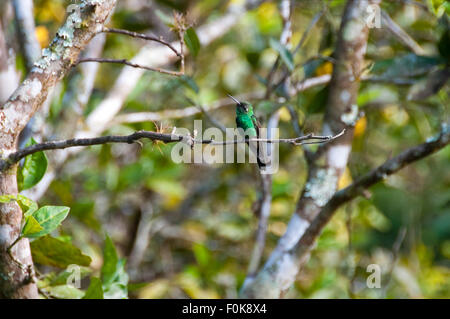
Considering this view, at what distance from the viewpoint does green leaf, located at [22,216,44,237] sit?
61.7 inches

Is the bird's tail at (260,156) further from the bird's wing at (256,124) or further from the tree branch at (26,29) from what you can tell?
the tree branch at (26,29)

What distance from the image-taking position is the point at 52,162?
9.50 feet

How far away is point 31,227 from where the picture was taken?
1.58m

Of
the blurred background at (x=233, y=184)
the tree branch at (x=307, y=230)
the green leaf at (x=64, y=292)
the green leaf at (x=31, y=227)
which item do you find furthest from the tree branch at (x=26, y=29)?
the tree branch at (x=307, y=230)

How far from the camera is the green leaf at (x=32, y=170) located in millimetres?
1894

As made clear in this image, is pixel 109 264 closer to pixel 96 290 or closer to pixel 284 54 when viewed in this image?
pixel 96 290

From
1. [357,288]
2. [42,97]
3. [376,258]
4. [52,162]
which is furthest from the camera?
[376,258]

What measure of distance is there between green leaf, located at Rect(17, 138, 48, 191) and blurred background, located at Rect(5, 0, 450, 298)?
1.09m

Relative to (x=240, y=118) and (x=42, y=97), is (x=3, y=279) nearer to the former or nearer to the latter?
(x=42, y=97)

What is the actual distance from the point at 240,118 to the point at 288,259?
76 cm

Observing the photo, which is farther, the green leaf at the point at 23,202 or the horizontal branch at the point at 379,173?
the horizontal branch at the point at 379,173

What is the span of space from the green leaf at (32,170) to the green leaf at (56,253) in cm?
20
